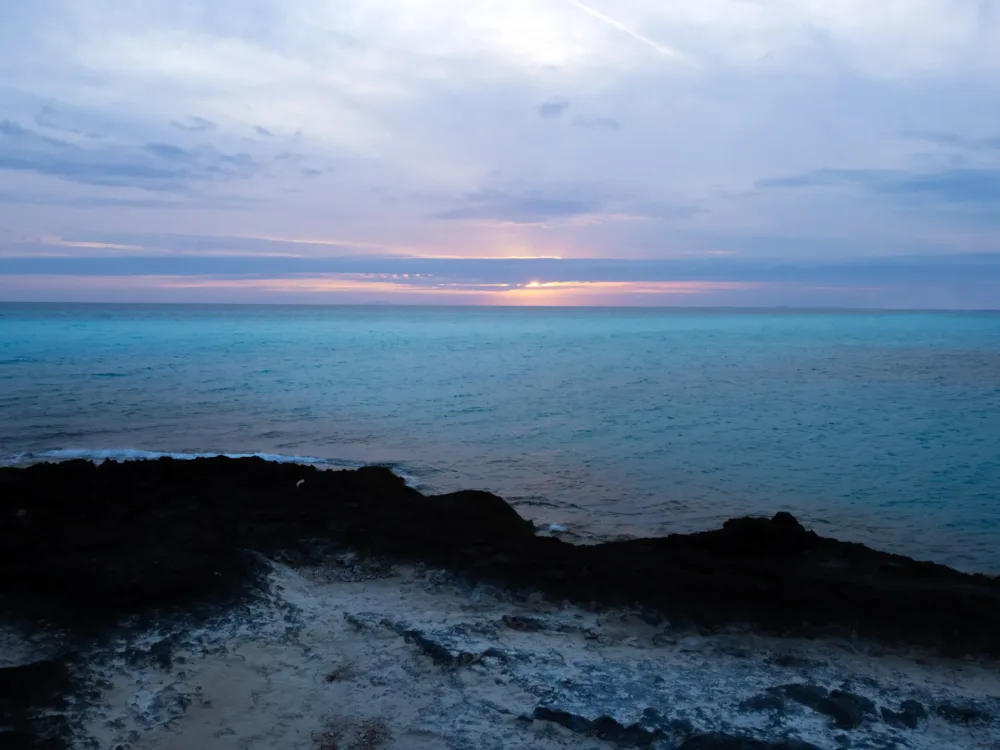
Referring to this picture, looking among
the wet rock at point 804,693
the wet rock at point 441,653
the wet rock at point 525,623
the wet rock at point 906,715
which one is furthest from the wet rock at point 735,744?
the wet rock at point 525,623

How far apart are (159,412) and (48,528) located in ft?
55.2

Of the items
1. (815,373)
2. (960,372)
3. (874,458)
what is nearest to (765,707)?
(874,458)

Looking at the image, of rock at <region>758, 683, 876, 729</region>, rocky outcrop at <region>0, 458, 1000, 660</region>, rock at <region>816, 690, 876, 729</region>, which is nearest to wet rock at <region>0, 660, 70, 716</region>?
rocky outcrop at <region>0, 458, 1000, 660</region>

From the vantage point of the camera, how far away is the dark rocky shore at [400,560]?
7723mm

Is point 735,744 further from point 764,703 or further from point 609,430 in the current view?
point 609,430

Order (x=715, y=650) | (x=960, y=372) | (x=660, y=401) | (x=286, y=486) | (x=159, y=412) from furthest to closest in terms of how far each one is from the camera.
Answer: (x=960, y=372) → (x=660, y=401) → (x=159, y=412) → (x=286, y=486) → (x=715, y=650)

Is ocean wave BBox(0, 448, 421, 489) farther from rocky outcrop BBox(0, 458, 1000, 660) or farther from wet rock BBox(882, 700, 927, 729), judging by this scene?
wet rock BBox(882, 700, 927, 729)

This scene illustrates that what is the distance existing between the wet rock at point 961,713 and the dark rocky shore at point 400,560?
1.15 ft

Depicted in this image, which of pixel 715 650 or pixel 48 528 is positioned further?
pixel 48 528

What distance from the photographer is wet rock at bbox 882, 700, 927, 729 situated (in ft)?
20.2

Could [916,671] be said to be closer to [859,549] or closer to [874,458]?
[859,549]

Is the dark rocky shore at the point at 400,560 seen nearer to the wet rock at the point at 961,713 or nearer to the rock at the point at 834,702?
the rock at the point at 834,702

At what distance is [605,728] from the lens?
6.01m

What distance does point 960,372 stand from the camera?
143 feet
